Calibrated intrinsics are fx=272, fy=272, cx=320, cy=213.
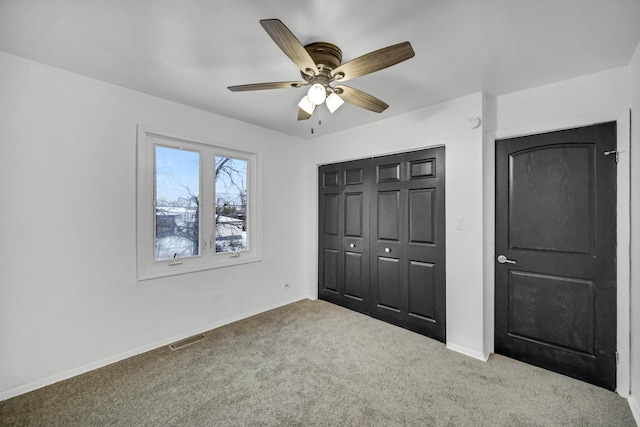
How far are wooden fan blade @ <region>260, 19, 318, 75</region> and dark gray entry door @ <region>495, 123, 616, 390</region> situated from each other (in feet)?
6.54

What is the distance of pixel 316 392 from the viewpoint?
2.02 metres

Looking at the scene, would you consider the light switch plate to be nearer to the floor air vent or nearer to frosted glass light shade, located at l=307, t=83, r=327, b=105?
frosted glass light shade, located at l=307, t=83, r=327, b=105

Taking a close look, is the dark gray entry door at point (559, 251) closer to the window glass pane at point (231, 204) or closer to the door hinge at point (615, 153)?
the door hinge at point (615, 153)

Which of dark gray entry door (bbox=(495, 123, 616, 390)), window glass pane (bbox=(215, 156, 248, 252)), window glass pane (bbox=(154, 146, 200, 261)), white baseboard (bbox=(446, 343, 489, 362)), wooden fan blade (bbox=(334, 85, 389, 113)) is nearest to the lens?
wooden fan blade (bbox=(334, 85, 389, 113))

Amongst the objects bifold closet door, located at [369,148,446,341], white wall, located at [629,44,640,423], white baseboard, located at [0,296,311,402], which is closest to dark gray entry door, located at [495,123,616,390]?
white wall, located at [629,44,640,423]

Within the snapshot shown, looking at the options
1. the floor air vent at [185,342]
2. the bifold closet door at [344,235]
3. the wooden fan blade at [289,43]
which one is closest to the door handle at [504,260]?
the bifold closet door at [344,235]

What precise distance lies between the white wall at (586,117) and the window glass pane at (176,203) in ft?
9.86

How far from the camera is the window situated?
8.70ft

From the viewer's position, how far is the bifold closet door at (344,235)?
3.53m

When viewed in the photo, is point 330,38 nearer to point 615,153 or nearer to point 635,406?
point 615,153

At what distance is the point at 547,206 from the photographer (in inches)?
91.4

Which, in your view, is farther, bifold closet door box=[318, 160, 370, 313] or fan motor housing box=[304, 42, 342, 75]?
bifold closet door box=[318, 160, 370, 313]

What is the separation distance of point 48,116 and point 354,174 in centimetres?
301

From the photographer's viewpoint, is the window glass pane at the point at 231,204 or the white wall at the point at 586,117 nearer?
the white wall at the point at 586,117
